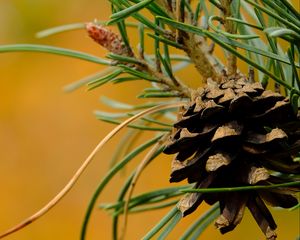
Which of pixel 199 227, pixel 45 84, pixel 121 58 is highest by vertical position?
pixel 45 84

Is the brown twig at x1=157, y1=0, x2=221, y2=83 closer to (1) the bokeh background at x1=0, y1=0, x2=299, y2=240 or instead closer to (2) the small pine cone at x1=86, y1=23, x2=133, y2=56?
(2) the small pine cone at x1=86, y1=23, x2=133, y2=56

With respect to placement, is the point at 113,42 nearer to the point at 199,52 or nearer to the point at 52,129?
the point at 199,52

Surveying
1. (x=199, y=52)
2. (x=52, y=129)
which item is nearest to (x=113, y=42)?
(x=199, y=52)

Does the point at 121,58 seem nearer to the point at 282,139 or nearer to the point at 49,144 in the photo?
the point at 282,139

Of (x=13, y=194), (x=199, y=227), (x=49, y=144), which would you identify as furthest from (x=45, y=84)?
(x=199, y=227)

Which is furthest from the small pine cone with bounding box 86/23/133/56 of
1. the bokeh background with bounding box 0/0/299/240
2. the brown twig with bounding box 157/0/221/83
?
the bokeh background with bounding box 0/0/299/240

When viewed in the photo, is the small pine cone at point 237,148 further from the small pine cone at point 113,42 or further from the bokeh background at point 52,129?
the bokeh background at point 52,129
